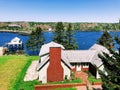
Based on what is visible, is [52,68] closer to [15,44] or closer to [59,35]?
[59,35]

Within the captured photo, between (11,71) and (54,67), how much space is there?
13.1 m

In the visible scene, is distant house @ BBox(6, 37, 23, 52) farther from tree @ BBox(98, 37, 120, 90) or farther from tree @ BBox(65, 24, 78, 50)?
tree @ BBox(98, 37, 120, 90)

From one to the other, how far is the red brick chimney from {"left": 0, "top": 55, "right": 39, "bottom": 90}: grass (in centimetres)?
630

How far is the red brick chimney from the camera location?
4144 centimetres

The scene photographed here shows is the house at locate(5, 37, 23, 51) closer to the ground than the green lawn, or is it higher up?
closer to the ground

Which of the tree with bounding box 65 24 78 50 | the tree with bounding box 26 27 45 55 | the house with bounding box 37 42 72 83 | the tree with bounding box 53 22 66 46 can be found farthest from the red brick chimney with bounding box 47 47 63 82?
the tree with bounding box 26 27 45 55

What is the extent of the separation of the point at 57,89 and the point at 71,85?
8.80 feet

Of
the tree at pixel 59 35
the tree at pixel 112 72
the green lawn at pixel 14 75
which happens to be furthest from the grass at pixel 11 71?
the tree at pixel 112 72

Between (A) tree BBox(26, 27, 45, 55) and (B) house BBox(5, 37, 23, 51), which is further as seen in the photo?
(B) house BBox(5, 37, 23, 51)

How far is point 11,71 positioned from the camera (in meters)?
50.1

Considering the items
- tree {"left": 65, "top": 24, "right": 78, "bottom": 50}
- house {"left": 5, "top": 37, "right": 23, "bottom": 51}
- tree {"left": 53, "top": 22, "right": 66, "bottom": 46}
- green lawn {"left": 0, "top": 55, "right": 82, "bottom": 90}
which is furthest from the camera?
house {"left": 5, "top": 37, "right": 23, "bottom": 51}

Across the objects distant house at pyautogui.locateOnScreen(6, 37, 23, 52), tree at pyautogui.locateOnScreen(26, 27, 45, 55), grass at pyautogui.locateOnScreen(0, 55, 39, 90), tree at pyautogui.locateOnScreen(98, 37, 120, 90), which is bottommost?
distant house at pyautogui.locateOnScreen(6, 37, 23, 52)

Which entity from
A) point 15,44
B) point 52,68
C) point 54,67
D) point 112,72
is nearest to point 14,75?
point 52,68

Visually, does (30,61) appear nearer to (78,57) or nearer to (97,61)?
(78,57)
